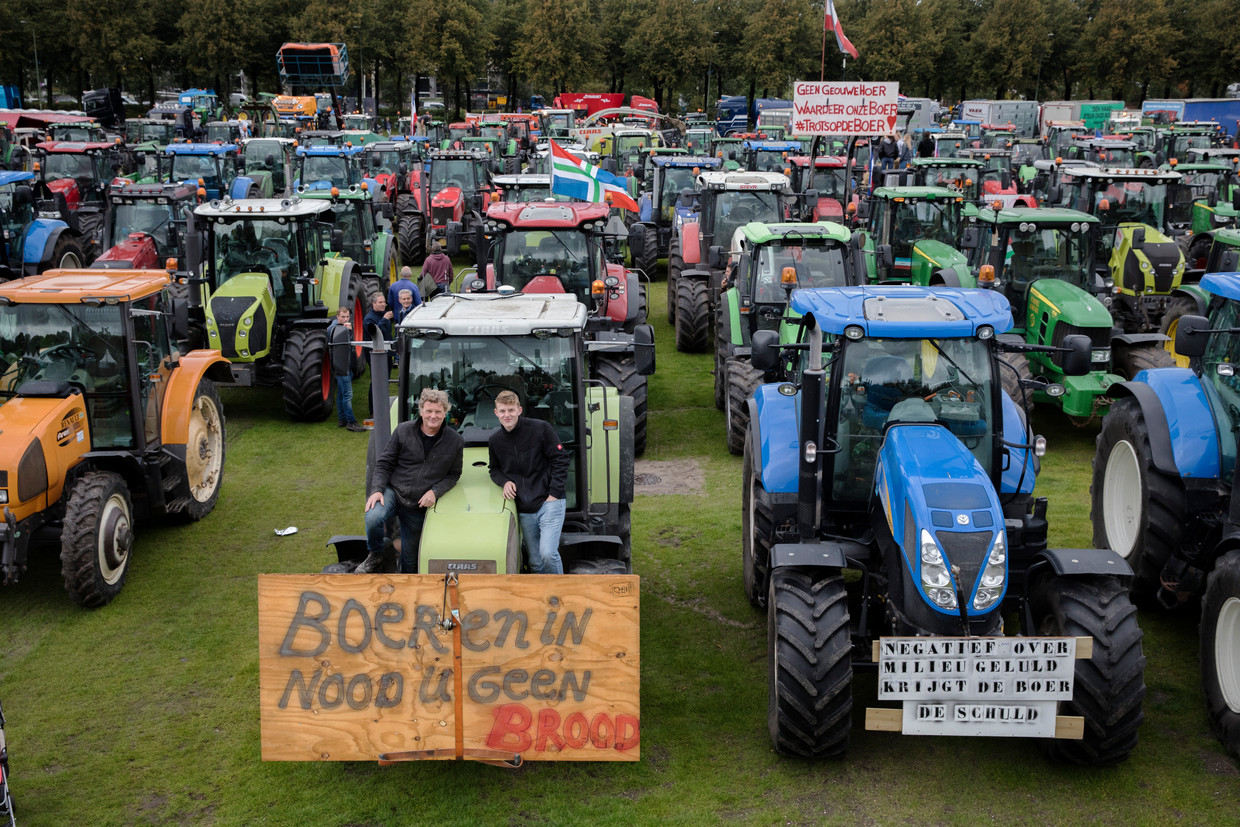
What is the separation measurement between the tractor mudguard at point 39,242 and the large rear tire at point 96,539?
389 inches

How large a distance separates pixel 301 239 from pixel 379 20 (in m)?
47.4

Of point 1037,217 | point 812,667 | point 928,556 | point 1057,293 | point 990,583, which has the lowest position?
point 812,667

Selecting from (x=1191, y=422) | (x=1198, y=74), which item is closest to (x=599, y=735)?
(x=1191, y=422)

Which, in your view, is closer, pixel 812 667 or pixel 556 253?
pixel 812 667

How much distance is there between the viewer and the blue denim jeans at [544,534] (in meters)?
6.48

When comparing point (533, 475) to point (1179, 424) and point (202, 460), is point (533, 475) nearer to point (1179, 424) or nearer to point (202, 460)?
point (1179, 424)

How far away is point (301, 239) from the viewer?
13242 millimetres

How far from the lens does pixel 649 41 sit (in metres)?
56.7

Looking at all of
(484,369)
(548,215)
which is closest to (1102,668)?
(484,369)

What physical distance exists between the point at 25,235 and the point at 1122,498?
15.6m

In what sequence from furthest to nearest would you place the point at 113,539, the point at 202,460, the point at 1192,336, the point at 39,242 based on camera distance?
1. the point at 39,242
2. the point at 202,460
3. the point at 113,539
4. the point at 1192,336

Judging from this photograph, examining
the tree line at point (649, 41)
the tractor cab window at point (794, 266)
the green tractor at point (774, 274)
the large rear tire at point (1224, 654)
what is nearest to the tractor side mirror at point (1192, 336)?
the large rear tire at point (1224, 654)

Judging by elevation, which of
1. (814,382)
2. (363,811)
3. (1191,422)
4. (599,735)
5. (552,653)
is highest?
(814,382)

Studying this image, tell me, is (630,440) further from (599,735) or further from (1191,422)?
(1191,422)
